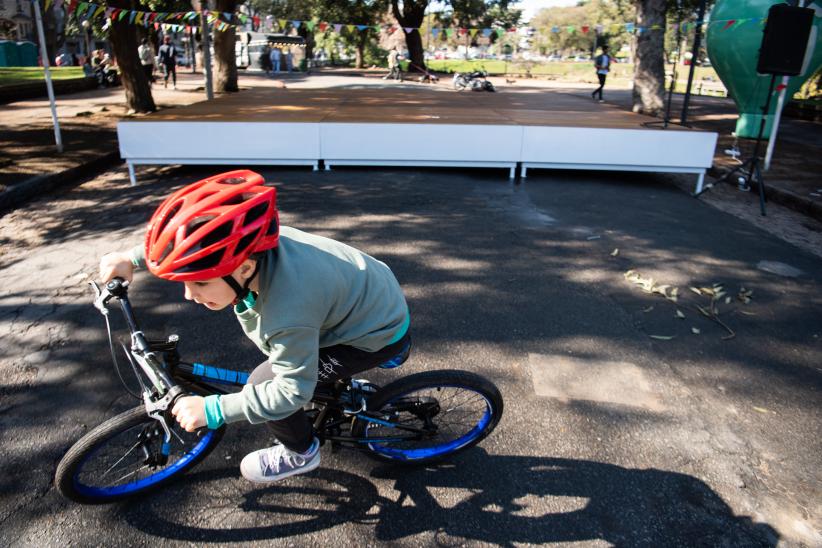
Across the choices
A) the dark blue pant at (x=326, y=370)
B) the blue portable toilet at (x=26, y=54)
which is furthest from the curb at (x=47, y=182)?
the blue portable toilet at (x=26, y=54)

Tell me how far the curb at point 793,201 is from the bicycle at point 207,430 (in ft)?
23.9

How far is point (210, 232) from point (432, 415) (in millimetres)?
1525

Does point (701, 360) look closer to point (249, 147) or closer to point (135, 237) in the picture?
point (135, 237)

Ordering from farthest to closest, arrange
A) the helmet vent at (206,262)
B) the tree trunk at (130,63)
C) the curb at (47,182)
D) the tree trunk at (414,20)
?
the tree trunk at (414,20), the tree trunk at (130,63), the curb at (47,182), the helmet vent at (206,262)

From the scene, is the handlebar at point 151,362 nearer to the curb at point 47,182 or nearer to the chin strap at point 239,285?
the chin strap at point 239,285

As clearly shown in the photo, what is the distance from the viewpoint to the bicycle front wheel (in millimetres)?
2312

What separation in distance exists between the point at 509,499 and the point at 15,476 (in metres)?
2.35

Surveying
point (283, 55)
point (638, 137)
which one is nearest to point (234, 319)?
point (638, 137)

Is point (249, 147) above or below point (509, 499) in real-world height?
above

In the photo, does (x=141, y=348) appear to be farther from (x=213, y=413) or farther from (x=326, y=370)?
(x=326, y=370)

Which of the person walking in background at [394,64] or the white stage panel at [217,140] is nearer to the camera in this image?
the white stage panel at [217,140]

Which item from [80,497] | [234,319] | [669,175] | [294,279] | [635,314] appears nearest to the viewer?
[294,279]

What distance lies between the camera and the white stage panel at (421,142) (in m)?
8.89

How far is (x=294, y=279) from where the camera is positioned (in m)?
1.82
